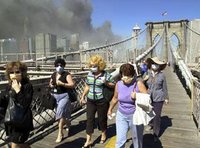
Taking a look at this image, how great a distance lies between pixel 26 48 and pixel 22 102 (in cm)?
3100

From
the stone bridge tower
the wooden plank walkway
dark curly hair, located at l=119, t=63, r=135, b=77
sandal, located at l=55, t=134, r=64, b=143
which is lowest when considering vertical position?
the wooden plank walkway

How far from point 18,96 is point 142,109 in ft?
5.31

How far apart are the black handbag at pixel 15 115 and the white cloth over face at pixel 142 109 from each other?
Answer: 1.44 m

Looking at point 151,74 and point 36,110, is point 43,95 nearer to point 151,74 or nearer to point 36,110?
point 36,110

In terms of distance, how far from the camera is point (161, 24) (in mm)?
60406

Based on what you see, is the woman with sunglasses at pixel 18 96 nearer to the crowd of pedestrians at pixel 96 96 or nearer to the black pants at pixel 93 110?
the crowd of pedestrians at pixel 96 96

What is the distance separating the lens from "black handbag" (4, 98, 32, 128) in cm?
409

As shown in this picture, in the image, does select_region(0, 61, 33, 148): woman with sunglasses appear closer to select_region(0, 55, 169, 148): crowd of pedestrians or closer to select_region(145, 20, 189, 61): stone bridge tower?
select_region(0, 55, 169, 148): crowd of pedestrians

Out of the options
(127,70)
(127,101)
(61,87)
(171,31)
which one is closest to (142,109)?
(127,101)

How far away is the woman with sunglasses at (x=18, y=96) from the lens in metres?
4.13

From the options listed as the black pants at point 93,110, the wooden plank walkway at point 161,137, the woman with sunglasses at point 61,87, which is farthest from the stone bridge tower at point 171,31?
the black pants at point 93,110

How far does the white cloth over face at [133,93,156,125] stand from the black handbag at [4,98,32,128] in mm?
1445

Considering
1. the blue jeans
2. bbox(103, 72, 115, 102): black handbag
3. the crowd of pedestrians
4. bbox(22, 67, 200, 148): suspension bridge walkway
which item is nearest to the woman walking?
the crowd of pedestrians

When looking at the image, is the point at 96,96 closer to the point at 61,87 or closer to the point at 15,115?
the point at 61,87
